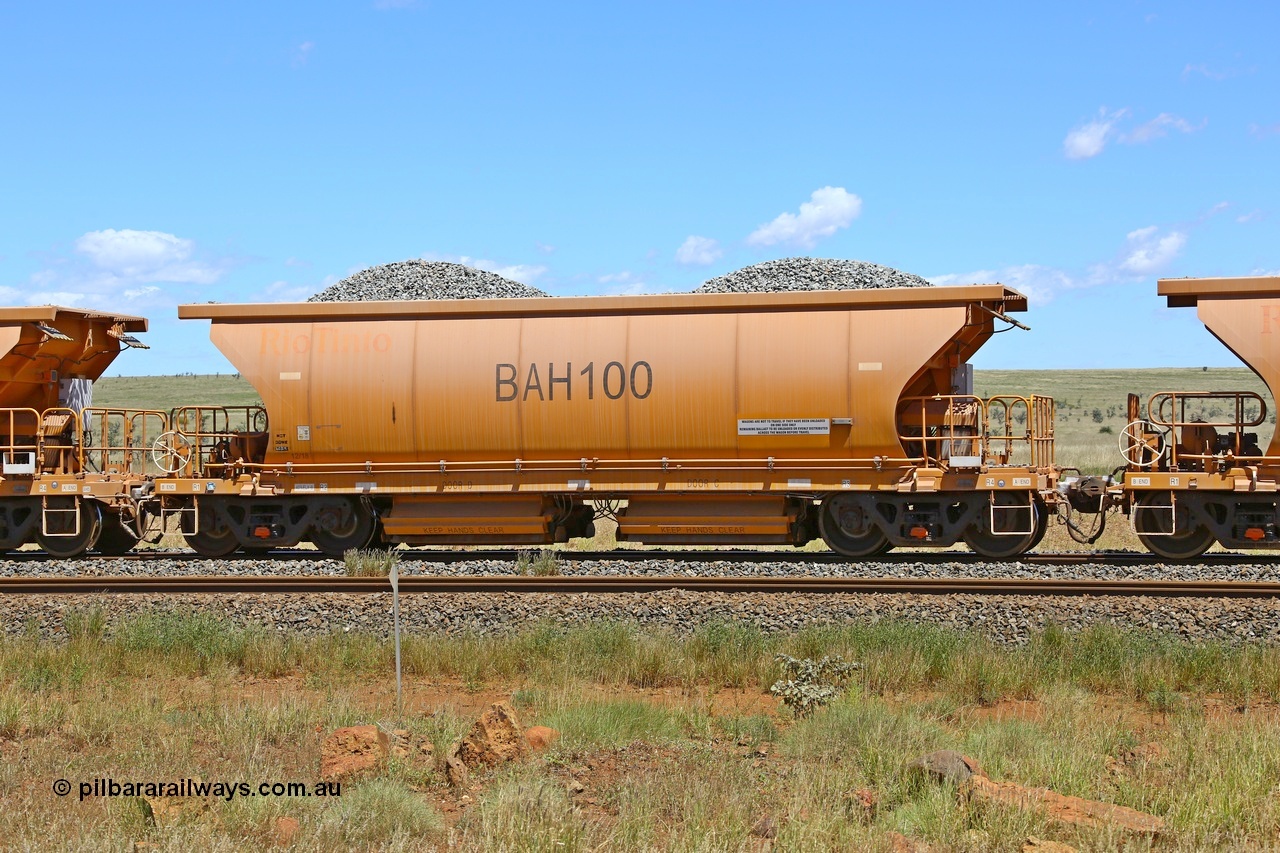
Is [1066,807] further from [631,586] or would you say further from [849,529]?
[849,529]

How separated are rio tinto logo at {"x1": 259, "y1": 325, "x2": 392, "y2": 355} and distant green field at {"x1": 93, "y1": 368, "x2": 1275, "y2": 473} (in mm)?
25657

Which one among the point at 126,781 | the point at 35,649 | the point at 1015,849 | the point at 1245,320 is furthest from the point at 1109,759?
the point at 35,649

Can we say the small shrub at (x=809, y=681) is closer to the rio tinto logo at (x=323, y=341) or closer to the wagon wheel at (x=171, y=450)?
the rio tinto logo at (x=323, y=341)

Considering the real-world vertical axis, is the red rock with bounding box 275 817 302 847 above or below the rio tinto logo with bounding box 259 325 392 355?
below

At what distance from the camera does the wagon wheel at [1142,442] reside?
15148 mm

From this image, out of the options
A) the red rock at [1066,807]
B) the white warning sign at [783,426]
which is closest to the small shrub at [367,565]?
the white warning sign at [783,426]

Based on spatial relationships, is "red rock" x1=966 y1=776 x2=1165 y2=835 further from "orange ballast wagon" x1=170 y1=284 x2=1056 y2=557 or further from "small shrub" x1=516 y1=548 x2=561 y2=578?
"orange ballast wagon" x1=170 y1=284 x2=1056 y2=557

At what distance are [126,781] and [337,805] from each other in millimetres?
1671

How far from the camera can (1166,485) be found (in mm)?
14469

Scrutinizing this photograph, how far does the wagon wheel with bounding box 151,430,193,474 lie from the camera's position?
658 inches

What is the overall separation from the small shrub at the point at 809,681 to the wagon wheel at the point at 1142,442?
23.4 feet

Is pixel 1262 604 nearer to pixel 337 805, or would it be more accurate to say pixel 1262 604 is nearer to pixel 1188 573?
pixel 1188 573

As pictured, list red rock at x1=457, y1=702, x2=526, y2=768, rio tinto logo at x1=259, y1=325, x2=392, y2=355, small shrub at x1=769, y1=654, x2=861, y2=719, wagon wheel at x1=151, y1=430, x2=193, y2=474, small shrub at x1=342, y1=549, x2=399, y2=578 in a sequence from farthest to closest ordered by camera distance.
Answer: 1. wagon wheel at x1=151, y1=430, x2=193, y2=474
2. rio tinto logo at x1=259, y1=325, x2=392, y2=355
3. small shrub at x1=342, y1=549, x2=399, y2=578
4. small shrub at x1=769, y1=654, x2=861, y2=719
5. red rock at x1=457, y1=702, x2=526, y2=768

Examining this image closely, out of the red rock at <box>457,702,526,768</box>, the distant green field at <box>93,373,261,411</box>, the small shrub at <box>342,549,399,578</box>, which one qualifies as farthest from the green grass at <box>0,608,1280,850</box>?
the distant green field at <box>93,373,261,411</box>
